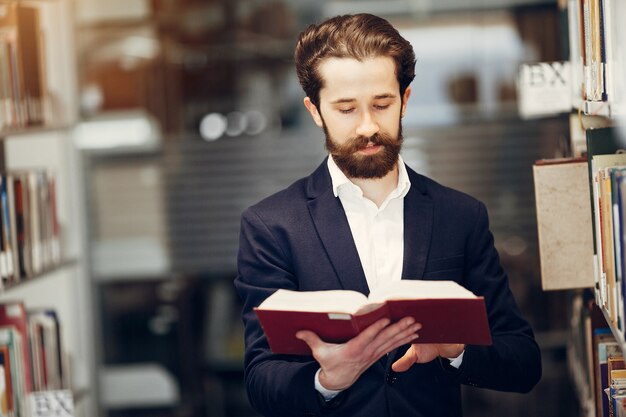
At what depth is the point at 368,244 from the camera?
7.38 feet

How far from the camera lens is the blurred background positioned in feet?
15.1

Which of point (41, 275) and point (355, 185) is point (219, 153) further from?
point (355, 185)

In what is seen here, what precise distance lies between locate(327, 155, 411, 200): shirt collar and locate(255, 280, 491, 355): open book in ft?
1.21

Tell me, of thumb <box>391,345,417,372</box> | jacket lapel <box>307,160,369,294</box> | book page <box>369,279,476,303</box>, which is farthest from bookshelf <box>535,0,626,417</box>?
jacket lapel <box>307,160,369,294</box>

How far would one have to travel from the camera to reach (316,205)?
7.41 ft

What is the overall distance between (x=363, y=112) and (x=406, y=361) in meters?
0.56

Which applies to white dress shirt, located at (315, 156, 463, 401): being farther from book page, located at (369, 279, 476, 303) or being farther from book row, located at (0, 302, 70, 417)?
book row, located at (0, 302, 70, 417)

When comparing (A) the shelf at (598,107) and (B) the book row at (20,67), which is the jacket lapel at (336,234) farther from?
(B) the book row at (20,67)

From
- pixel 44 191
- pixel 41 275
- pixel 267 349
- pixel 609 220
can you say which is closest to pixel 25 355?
pixel 41 275

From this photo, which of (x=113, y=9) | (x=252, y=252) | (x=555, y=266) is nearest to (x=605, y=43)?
(x=555, y=266)

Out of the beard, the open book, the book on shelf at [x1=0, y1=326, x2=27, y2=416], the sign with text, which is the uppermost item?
the beard

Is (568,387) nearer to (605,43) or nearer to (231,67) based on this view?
(231,67)

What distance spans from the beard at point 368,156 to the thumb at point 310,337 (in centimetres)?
41

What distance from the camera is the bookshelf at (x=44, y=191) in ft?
11.3
